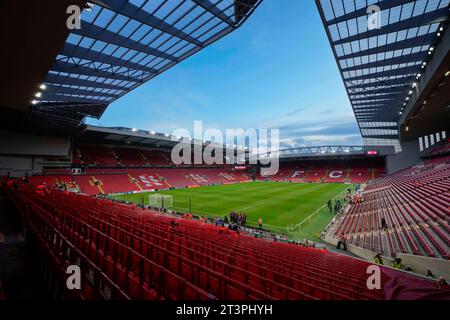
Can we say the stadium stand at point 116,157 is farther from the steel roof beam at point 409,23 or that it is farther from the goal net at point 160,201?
the steel roof beam at point 409,23

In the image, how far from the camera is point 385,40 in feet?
48.7

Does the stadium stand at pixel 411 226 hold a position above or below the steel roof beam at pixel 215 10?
below

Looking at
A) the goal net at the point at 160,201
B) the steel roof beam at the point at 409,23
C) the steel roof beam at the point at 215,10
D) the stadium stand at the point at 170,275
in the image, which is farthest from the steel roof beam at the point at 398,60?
the goal net at the point at 160,201

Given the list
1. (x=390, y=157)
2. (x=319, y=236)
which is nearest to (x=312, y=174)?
(x=390, y=157)

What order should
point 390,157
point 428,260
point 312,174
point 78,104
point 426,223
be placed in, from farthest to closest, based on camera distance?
point 312,174
point 390,157
point 78,104
point 426,223
point 428,260

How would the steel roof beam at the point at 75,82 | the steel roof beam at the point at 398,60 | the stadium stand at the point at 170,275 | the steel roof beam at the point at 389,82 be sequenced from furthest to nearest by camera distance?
the steel roof beam at the point at 389,82 → the steel roof beam at the point at 75,82 → the steel roof beam at the point at 398,60 → the stadium stand at the point at 170,275

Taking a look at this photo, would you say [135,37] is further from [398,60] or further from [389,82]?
[389,82]

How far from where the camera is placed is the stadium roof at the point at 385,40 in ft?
39.4

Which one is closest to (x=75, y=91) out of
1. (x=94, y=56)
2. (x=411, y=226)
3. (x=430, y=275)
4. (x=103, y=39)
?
(x=94, y=56)

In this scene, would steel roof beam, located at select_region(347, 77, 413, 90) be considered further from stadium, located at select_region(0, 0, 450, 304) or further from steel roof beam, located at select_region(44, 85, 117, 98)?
steel roof beam, located at select_region(44, 85, 117, 98)
